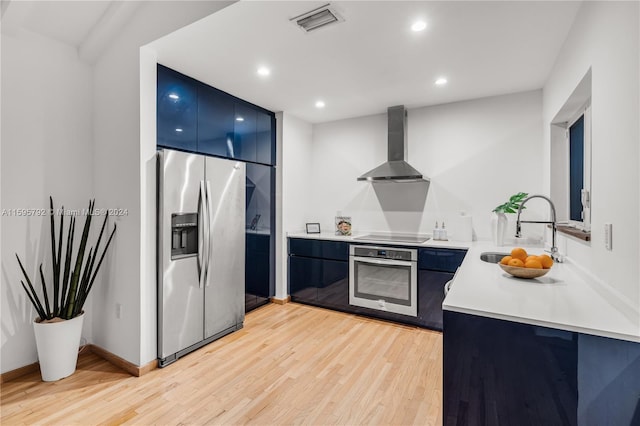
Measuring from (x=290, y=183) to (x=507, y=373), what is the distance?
11.1 ft

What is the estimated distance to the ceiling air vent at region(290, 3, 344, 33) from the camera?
194 cm

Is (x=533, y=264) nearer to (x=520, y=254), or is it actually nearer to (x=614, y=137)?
(x=520, y=254)

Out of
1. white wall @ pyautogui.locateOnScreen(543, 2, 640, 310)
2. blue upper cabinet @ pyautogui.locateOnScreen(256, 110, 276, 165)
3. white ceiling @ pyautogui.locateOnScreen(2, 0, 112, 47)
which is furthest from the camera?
blue upper cabinet @ pyautogui.locateOnScreen(256, 110, 276, 165)

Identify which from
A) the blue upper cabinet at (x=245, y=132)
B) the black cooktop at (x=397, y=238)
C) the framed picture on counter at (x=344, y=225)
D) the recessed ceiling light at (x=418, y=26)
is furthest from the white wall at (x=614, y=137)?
the blue upper cabinet at (x=245, y=132)

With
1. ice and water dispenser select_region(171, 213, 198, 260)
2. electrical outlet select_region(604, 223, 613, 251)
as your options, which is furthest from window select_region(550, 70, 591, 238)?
ice and water dispenser select_region(171, 213, 198, 260)

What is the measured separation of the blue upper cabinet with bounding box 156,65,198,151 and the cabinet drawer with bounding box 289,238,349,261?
171cm

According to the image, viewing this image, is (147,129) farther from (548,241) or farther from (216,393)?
(548,241)

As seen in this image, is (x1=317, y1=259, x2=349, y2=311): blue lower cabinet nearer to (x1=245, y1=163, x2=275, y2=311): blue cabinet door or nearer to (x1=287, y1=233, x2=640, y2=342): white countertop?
(x1=245, y1=163, x2=275, y2=311): blue cabinet door

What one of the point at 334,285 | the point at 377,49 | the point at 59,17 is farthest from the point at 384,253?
the point at 59,17

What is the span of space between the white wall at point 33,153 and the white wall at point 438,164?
2.76m

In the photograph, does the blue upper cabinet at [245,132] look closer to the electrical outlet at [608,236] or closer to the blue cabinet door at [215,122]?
the blue cabinet door at [215,122]

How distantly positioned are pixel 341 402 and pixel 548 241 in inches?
94.0

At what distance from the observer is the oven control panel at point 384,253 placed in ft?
10.7

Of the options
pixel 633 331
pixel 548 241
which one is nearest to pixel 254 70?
pixel 633 331
